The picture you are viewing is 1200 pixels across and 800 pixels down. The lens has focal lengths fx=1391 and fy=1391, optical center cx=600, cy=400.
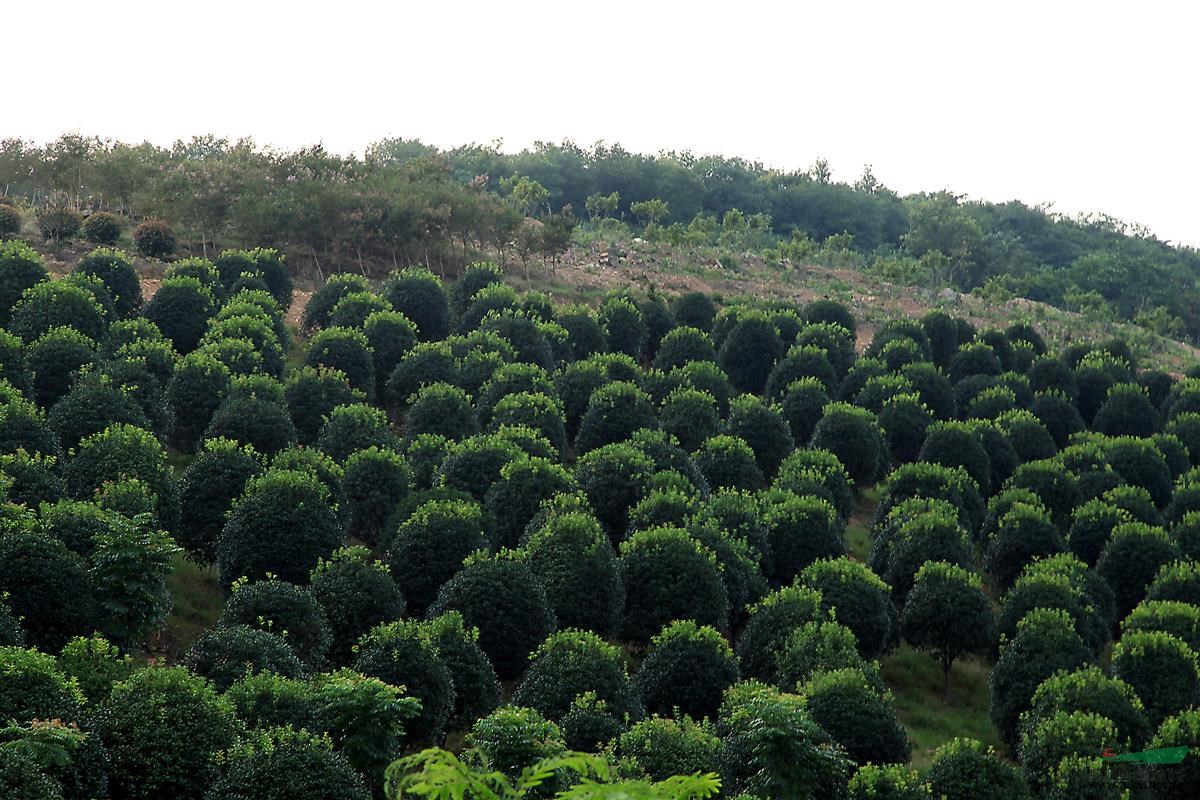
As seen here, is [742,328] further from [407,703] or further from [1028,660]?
[407,703]

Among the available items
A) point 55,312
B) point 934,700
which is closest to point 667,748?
point 934,700

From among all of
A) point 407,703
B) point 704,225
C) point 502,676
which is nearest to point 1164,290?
point 704,225

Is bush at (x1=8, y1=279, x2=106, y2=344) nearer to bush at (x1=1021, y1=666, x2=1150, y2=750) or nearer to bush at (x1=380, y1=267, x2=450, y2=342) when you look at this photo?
bush at (x1=380, y1=267, x2=450, y2=342)

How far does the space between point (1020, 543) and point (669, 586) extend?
12102 millimetres

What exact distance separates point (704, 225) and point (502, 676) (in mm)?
56330

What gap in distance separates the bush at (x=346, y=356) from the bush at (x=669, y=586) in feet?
48.1

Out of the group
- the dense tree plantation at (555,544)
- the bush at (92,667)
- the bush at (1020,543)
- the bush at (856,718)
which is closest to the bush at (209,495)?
the dense tree plantation at (555,544)

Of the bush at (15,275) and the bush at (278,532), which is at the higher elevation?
the bush at (15,275)

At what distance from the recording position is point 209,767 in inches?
907

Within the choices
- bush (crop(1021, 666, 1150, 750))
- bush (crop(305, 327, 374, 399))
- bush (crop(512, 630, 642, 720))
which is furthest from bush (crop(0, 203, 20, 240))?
bush (crop(1021, 666, 1150, 750))

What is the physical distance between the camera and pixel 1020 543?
40.0 metres

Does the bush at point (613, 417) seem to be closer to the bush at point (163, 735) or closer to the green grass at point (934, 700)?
the green grass at point (934, 700)

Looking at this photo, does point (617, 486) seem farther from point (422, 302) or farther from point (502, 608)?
point (422, 302)

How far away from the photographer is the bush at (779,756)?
25.2m
